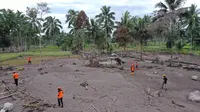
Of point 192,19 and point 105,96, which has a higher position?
point 192,19

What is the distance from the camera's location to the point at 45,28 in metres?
64.2

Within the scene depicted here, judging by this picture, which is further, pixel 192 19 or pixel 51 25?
pixel 51 25

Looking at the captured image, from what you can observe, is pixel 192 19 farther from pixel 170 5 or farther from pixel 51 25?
pixel 51 25

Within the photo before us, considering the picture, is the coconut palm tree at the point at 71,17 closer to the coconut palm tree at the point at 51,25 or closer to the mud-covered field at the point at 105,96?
the coconut palm tree at the point at 51,25

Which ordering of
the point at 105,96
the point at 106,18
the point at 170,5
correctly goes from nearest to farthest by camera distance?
the point at 105,96, the point at 170,5, the point at 106,18

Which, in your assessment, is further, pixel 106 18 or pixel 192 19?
pixel 106 18

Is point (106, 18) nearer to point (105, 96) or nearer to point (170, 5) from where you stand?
point (170, 5)

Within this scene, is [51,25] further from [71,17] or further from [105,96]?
[105,96]

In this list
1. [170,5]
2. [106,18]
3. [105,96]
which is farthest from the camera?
[106,18]

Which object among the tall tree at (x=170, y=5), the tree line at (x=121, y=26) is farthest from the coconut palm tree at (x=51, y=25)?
the tall tree at (x=170, y=5)

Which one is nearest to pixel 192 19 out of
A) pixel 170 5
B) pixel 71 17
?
pixel 170 5

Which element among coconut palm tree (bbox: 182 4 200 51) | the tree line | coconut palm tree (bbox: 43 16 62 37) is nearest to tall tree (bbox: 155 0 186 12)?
the tree line

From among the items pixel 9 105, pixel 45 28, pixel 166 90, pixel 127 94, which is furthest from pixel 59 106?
pixel 45 28

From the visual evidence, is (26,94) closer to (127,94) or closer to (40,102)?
(40,102)
